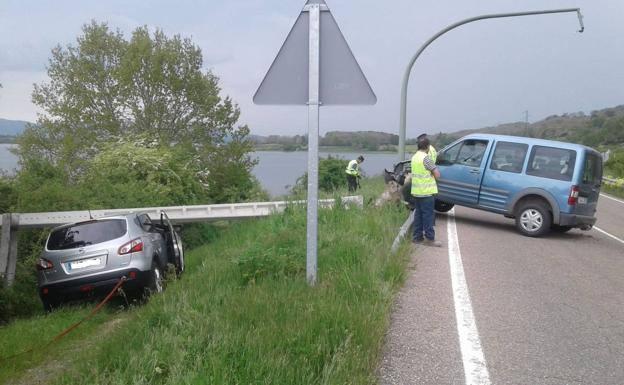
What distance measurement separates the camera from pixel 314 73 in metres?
5.10

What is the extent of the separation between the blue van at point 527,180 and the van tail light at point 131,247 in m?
6.51

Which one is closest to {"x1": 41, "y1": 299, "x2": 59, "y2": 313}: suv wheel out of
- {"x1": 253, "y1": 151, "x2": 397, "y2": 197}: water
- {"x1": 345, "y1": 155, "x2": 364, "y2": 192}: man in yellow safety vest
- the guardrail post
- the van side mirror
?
{"x1": 253, "y1": 151, "x2": 397, "y2": 197}: water

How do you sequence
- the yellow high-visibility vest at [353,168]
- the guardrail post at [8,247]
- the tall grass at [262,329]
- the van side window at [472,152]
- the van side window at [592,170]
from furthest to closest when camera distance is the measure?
the yellow high-visibility vest at [353,168] → the guardrail post at [8,247] → the van side window at [472,152] → the van side window at [592,170] → the tall grass at [262,329]

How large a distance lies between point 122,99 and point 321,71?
1307 inches

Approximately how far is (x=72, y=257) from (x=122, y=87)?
1109 inches

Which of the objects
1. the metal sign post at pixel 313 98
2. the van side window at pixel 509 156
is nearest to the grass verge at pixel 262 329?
the metal sign post at pixel 313 98

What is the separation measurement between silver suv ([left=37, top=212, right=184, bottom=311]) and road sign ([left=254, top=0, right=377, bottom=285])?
519 centimetres

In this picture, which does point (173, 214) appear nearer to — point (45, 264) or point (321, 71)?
point (45, 264)

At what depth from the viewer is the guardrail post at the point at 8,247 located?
16.3m

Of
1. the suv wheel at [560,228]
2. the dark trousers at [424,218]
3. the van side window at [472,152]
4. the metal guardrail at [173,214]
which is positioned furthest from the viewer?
the metal guardrail at [173,214]

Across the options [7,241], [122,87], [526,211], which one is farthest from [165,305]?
[122,87]

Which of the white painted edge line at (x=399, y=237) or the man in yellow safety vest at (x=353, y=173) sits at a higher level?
the white painted edge line at (x=399, y=237)

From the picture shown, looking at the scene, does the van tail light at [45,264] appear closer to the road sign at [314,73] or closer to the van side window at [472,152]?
the road sign at [314,73]

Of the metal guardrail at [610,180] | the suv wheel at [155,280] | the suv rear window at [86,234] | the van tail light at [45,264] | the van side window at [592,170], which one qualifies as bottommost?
the metal guardrail at [610,180]
